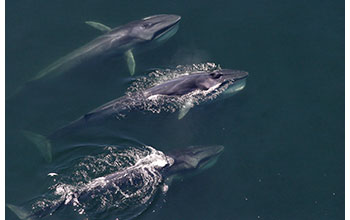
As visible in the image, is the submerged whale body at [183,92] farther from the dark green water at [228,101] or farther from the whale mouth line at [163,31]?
the whale mouth line at [163,31]

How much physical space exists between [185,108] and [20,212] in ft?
38.1

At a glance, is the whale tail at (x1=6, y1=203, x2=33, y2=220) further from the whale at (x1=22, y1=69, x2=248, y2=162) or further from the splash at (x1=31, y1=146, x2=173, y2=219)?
the whale at (x1=22, y1=69, x2=248, y2=162)

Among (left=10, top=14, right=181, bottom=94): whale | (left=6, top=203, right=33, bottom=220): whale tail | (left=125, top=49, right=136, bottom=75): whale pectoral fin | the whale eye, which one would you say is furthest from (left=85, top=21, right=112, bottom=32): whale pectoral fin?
(left=6, top=203, right=33, bottom=220): whale tail

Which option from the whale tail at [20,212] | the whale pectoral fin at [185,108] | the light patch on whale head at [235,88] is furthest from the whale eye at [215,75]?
the whale tail at [20,212]

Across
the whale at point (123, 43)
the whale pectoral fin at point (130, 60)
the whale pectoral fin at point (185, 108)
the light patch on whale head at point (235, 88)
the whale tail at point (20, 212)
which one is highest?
the whale at point (123, 43)

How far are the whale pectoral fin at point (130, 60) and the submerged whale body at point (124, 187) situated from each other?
19.2 feet

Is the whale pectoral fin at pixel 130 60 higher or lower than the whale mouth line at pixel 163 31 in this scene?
lower

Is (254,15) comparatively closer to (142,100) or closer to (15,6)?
(142,100)

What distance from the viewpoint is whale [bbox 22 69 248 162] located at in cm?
3750

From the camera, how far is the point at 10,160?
37000 mm

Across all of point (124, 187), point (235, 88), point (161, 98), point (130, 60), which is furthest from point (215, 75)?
point (124, 187)

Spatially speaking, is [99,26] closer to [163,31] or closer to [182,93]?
[163,31]

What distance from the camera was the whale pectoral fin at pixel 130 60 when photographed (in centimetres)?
3956

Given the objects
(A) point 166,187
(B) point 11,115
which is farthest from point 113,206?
(B) point 11,115
